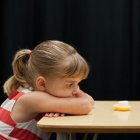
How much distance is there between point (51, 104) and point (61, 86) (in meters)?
0.09

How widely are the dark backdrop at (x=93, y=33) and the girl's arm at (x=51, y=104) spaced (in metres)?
1.15

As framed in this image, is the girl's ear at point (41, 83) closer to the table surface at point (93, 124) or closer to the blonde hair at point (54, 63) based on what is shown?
the blonde hair at point (54, 63)

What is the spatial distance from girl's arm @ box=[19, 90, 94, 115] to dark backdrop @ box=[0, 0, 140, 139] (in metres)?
1.15

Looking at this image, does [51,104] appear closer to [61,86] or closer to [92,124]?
[61,86]

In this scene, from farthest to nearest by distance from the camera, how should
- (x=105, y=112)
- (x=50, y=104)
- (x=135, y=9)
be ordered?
(x=135, y=9), (x=105, y=112), (x=50, y=104)

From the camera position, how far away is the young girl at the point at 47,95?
1.27 m

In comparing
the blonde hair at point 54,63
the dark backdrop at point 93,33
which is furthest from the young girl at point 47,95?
the dark backdrop at point 93,33

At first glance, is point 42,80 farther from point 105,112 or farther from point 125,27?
point 125,27

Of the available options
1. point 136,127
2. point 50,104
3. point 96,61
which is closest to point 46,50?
point 50,104

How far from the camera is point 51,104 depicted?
1.26 m

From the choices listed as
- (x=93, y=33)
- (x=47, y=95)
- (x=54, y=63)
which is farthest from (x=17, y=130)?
(x=93, y=33)

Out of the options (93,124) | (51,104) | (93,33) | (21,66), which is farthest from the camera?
(93,33)

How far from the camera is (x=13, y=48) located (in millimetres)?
2492

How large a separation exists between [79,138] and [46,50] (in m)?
1.28
